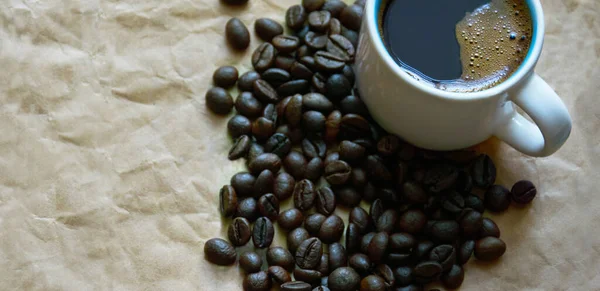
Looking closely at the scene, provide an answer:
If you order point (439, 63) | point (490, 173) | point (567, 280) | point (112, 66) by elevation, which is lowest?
point (567, 280)

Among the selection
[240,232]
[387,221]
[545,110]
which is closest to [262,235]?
[240,232]

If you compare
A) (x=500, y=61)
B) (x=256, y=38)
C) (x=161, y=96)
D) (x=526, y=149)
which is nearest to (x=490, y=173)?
(x=526, y=149)

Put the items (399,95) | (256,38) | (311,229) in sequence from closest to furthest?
(399,95), (311,229), (256,38)

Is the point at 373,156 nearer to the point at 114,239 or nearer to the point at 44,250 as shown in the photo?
the point at 114,239

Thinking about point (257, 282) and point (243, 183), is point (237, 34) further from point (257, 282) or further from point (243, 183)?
point (257, 282)

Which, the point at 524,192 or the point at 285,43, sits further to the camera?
the point at 285,43

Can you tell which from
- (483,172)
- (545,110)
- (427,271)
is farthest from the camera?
(483,172)

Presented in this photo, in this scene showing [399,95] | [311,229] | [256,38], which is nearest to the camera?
[399,95]

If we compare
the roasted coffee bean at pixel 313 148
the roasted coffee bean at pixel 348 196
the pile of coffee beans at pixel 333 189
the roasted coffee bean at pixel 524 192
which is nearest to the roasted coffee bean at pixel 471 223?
the pile of coffee beans at pixel 333 189
